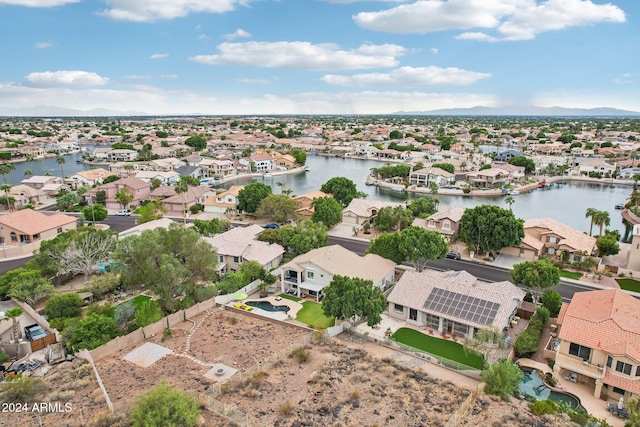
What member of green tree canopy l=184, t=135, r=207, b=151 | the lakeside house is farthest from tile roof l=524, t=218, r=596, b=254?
green tree canopy l=184, t=135, r=207, b=151

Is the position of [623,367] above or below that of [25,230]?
below

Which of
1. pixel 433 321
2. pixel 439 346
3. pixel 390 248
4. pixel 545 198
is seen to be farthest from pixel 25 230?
pixel 545 198

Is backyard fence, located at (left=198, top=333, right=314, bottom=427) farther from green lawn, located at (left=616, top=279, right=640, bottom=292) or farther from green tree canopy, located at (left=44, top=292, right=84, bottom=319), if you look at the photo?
green lawn, located at (left=616, top=279, right=640, bottom=292)

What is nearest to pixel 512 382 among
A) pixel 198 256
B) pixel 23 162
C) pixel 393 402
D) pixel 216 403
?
pixel 393 402

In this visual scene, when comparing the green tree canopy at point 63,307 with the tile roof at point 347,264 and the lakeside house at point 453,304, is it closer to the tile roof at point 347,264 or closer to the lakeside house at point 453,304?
the tile roof at point 347,264

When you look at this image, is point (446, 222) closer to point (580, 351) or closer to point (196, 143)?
point (580, 351)

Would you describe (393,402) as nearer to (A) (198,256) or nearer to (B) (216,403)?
(B) (216,403)
